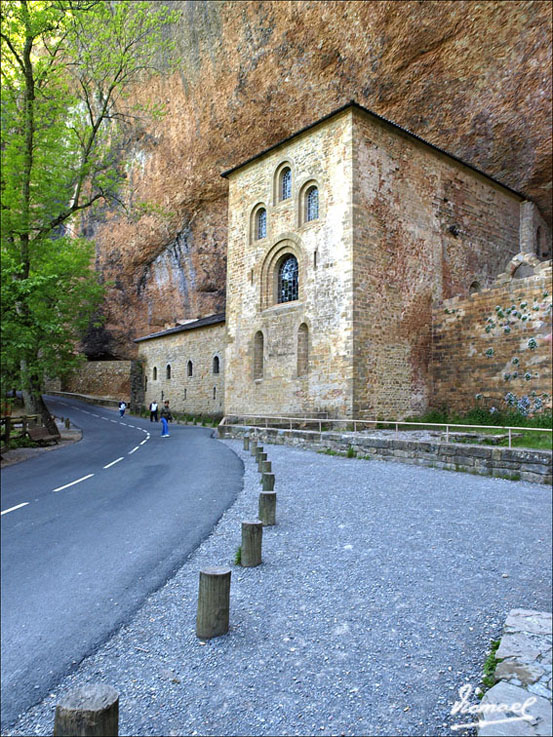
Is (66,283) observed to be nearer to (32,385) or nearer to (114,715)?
(32,385)

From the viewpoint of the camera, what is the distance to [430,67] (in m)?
19.9

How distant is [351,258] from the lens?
16.7 m

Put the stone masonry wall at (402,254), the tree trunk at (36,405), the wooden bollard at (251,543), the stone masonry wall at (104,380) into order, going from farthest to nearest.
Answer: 1. the stone masonry wall at (104,380)
2. the tree trunk at (36,405)
3. the stone masonry wall at (402,254)
4. the wooden bollard at (251,543)

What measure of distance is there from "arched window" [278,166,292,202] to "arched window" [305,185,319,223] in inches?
50.7

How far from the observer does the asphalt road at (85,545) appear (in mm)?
3836

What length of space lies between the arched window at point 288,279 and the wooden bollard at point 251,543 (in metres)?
15.7

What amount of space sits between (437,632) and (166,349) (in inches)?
1264

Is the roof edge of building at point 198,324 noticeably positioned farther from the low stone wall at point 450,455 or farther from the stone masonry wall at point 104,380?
the low stone wall at point 450,455

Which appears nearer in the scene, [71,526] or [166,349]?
[71,526]

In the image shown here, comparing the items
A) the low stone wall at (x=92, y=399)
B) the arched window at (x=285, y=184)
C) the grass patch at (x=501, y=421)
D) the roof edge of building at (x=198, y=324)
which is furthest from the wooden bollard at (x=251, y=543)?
the low stone wall at (x=92, y=399)

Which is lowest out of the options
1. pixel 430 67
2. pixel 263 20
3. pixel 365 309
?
pixel 365 309

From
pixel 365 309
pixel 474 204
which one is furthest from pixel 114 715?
pixel 474 204

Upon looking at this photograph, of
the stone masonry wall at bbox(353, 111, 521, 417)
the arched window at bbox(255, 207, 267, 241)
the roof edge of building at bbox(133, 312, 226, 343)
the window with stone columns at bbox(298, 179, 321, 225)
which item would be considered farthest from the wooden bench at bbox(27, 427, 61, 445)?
the roof edge of building at bbox(133, 312, 226, 343)

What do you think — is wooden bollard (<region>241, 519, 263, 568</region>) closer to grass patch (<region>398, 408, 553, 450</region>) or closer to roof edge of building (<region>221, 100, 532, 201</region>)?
grass patch (<region>398, 408, 553, 450</region>)
